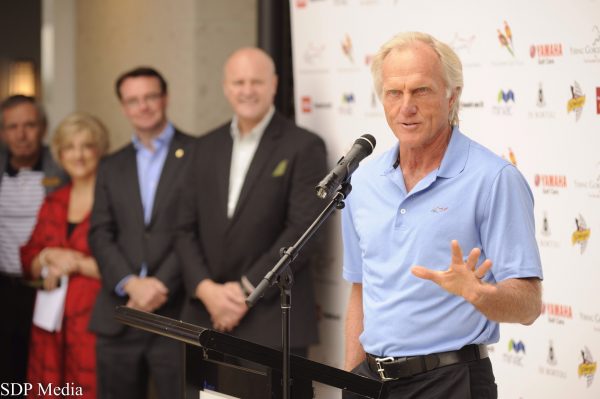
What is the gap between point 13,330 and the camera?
5633 millimetres

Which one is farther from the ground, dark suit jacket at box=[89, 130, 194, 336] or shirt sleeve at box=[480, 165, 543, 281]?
dark suit jacket at box=[89, 130, 194, 336]

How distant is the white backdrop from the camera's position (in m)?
3.51

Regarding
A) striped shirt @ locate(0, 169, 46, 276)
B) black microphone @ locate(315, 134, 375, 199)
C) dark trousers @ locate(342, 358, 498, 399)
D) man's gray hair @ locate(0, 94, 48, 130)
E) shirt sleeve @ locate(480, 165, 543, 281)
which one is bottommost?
dark trousers @ locate(342, 358, 498, 399)

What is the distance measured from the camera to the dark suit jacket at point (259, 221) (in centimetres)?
435

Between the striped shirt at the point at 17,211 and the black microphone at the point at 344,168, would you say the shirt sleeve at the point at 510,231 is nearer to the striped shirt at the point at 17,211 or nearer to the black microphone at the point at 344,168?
the black microphone at the point at 344,168

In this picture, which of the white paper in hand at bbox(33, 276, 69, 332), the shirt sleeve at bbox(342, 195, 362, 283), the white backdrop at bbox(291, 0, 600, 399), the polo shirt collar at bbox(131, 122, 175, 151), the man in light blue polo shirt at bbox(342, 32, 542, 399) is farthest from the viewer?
the white paper in hand at bbox(33, 276, 69, 332)

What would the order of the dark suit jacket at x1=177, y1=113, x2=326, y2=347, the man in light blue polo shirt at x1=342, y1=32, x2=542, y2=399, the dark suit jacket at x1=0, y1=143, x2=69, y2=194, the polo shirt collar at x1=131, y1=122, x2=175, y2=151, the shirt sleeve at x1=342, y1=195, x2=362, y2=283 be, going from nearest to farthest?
1. the man in light blue polo shirt at x1=342, y1=32, x2=542, y2=399
2. the shirt sleeve at x1=342, y1=195, x2=362, y2=283
3. the dark suit jacket at x1=177, y1=113, x2=326, y2=347
4. the polo shirt collar at x1=131, y1=122, x2=175, y2=151
5. the dark suit jacket at x1=0, y1=143, x2=69, y2=194

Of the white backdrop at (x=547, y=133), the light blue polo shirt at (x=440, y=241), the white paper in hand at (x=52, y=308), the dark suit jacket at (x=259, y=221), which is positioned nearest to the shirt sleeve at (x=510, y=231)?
the light blue polo shirt at (x=440, y=241)

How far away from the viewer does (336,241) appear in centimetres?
475

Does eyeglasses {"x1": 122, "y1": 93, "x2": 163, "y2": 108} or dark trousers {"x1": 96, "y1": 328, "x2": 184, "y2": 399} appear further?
eyeglasses {"x1": 122, "y1": 93, "x2": 163, "y2": 108}

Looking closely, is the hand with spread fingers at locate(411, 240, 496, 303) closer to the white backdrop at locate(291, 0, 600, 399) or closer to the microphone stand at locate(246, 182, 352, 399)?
the microphone stand at locate(246, 182, 352, 399)

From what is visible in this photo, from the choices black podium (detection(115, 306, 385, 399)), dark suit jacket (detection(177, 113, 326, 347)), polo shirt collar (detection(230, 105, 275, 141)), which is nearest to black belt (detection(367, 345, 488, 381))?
black podium (detection(115, 306, 385, 399))

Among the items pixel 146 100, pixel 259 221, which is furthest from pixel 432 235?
pixel 146 100

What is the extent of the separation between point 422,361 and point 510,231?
0.44 metres
